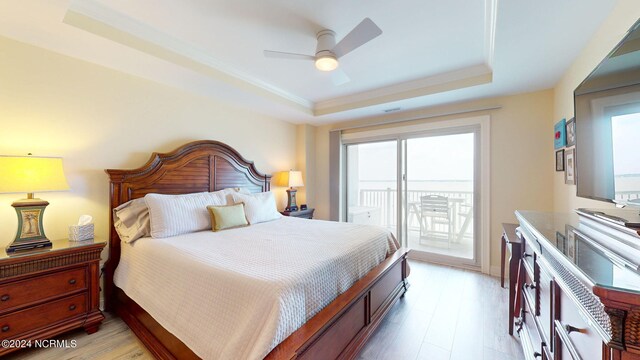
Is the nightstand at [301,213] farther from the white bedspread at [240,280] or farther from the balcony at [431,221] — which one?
the white bedspread at [240,280]

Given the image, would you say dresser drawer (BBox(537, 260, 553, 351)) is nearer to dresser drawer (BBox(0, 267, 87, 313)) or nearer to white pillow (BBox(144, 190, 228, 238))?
white pillow (BBox(144, 190, 228, 238))

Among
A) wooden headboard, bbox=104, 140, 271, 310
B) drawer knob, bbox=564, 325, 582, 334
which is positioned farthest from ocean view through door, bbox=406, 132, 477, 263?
drawer knob, bbox=564, 325, 582, 334

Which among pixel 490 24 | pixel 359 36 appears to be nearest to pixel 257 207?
pixel 359 36

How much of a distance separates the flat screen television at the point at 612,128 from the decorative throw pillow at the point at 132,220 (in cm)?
310

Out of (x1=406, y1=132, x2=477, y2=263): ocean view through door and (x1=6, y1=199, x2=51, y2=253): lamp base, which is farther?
(x1=406, y1=132, x2=477, y2=263): ocean view through door

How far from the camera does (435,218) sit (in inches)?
153

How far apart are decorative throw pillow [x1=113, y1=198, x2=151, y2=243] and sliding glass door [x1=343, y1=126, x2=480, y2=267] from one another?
3059 millimetres

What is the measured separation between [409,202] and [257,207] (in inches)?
94.7

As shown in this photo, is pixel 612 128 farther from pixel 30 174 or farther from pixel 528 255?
pixel 30 174

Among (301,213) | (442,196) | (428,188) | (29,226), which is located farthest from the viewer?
(301,213)

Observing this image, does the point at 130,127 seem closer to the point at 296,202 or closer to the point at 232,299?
the point at 232,299

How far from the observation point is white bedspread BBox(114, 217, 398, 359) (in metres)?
1.20

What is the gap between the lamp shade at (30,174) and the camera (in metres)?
1.71

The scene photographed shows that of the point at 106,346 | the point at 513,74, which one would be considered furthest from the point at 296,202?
the point at 513,74
